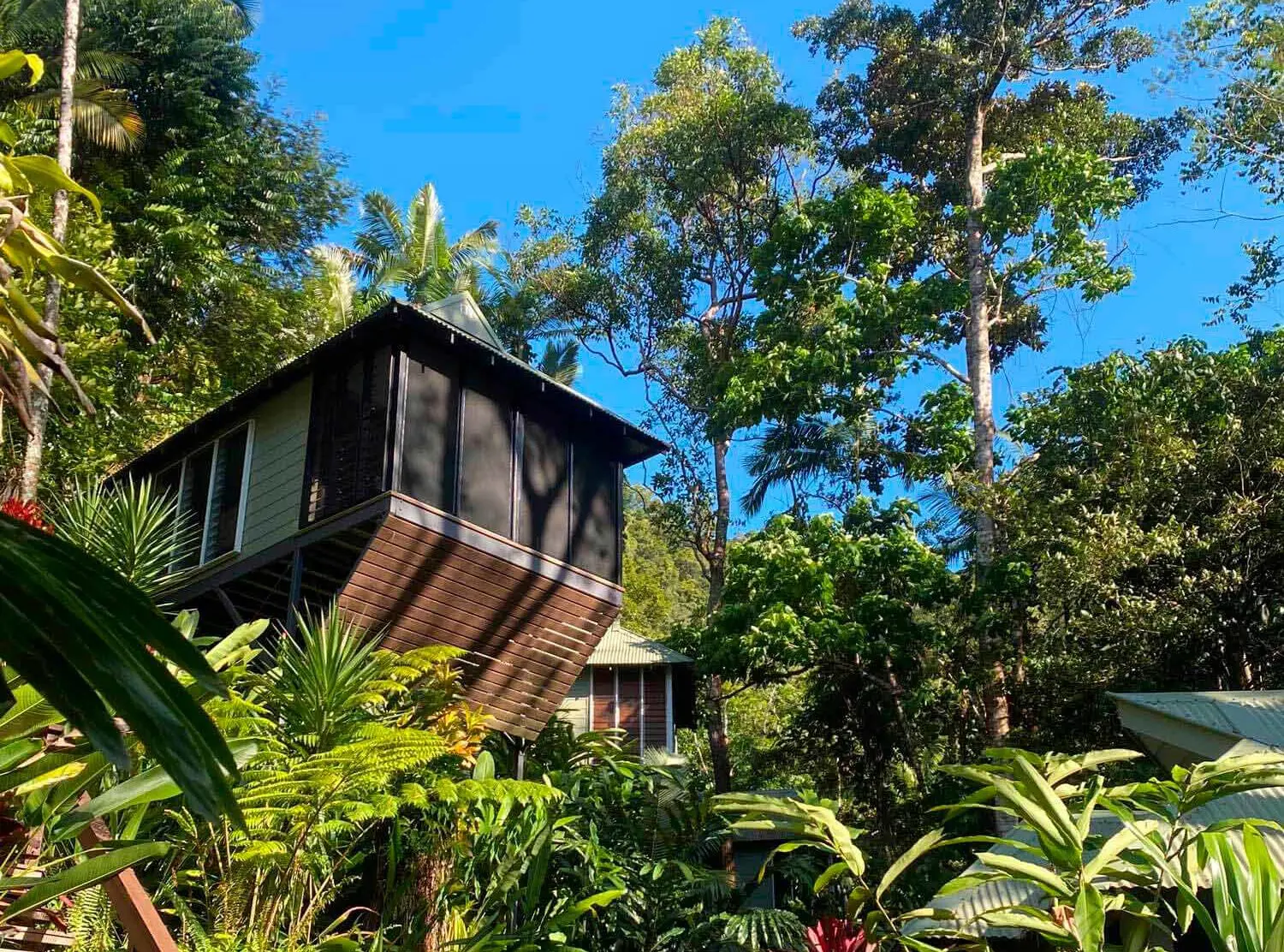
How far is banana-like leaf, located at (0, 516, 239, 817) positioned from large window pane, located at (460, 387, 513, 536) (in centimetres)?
960

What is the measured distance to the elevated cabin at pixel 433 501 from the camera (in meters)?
10.4

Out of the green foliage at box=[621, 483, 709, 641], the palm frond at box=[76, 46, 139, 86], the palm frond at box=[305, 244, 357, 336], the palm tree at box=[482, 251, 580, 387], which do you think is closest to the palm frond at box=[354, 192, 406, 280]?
the palm frond at box=[305, 244, 357, 336]

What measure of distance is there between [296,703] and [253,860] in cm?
104

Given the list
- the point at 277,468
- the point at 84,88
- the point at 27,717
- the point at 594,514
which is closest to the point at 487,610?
the point at 594,514

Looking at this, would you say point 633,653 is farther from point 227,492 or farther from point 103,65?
point 103,65

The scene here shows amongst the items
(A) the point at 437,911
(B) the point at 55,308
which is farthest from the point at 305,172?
(A) the point at 437,911

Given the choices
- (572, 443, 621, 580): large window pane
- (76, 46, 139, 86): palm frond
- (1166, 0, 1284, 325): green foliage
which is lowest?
(572, 443, 621, 580): large window pane

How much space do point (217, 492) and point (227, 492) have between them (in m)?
0.19

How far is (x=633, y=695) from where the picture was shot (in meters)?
23.3

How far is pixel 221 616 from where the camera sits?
45.2 ft

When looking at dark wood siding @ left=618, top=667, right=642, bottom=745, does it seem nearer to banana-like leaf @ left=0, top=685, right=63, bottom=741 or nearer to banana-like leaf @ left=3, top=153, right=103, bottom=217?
banana-like leaf @ left=3, top=153, right=103, bottom=217

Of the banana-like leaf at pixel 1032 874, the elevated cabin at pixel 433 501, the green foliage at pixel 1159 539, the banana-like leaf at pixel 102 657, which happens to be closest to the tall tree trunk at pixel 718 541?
the green foliage at pixel 1159 539

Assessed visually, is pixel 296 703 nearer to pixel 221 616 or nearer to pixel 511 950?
pixel 511 950

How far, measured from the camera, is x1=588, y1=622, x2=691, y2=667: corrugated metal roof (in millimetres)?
22219
